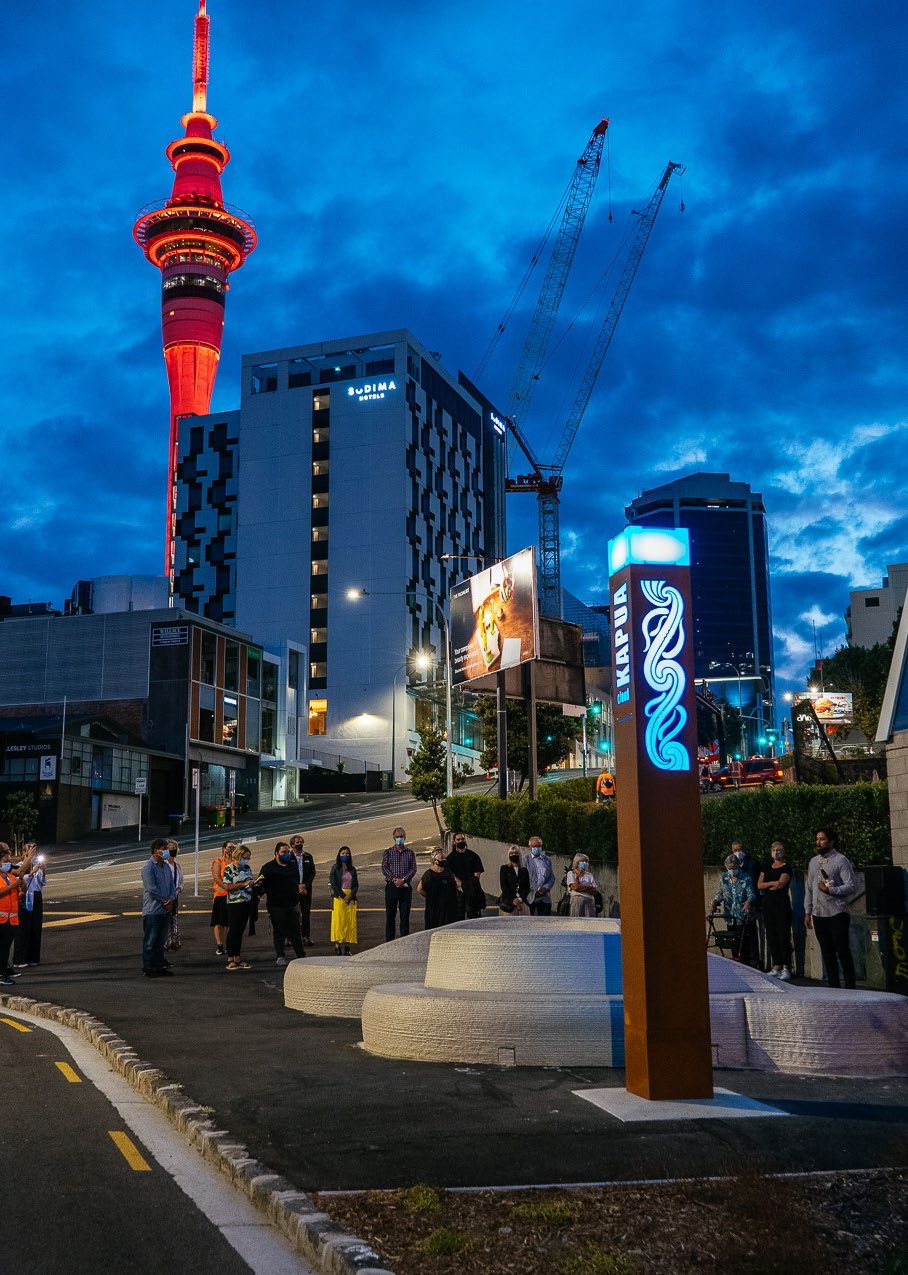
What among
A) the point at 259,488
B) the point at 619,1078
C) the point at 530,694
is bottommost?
the point at 619,1078

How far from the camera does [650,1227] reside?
17.5 feet

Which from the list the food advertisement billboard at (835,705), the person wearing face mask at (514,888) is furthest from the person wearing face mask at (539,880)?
the food advertisement billboard at (835,705)

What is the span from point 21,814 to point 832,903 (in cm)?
5412

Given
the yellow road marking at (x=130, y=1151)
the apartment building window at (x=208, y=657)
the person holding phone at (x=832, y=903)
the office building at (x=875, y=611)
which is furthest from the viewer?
the office building at (x=875, y=611)

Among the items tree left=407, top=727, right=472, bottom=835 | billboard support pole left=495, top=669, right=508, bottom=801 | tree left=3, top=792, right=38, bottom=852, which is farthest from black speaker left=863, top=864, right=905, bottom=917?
tree left=3, top=792, right=38, bottom=852

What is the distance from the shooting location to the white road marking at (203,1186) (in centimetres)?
530

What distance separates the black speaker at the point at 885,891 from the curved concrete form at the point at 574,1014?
2470 millimetres

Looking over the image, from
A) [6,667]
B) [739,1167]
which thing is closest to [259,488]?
[6,667]

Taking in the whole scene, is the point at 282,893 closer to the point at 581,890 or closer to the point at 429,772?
the point at 581,890

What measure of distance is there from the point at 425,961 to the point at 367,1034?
2967mm

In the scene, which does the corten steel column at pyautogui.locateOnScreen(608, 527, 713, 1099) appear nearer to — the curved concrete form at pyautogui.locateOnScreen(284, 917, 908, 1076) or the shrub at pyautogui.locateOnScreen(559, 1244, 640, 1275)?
the curved concrete form at pyautogui.locateOnScreen(284, 917, 908, 1076)

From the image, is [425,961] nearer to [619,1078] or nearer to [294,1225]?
[619,1078]

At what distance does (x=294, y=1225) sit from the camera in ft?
18.1

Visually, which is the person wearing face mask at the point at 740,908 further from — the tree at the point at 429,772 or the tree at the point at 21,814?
the tree at the point at 21,814
